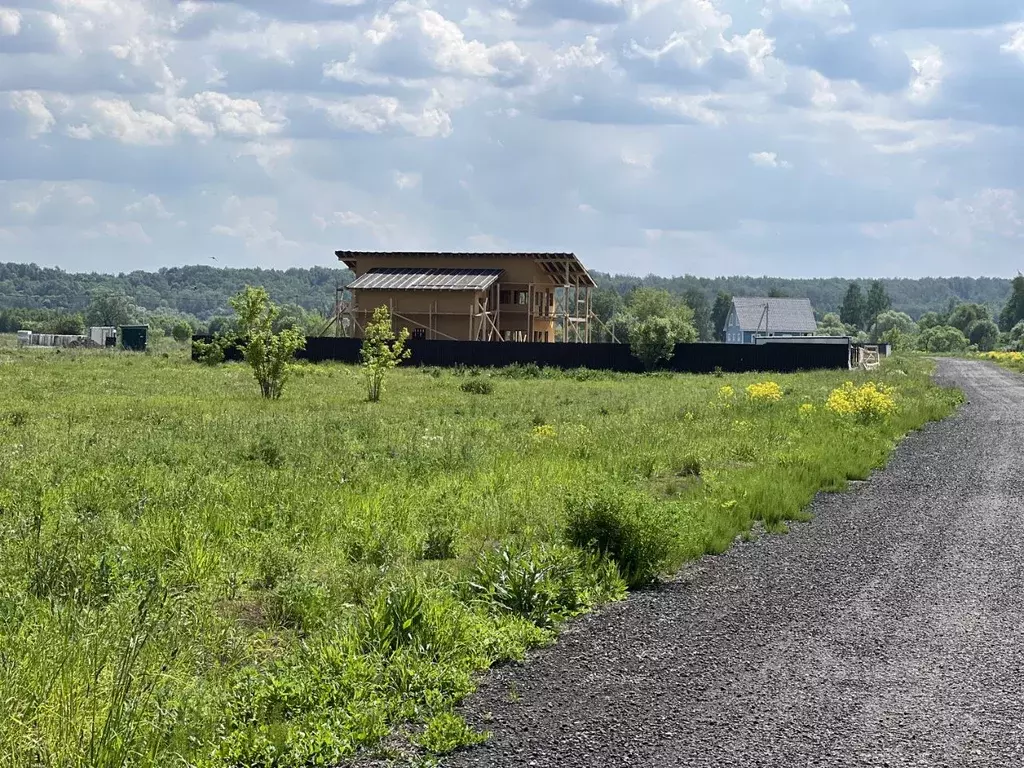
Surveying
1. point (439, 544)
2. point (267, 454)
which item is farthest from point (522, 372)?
point (439, 544)

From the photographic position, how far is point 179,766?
5.04 m

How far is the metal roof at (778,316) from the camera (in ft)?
391

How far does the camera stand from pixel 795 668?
6793mm

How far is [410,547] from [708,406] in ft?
56.3

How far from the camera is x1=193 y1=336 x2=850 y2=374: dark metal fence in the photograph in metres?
52.4

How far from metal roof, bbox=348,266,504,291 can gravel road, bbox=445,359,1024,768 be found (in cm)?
4937

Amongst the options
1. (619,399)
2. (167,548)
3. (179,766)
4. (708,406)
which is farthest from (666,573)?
(619,399)

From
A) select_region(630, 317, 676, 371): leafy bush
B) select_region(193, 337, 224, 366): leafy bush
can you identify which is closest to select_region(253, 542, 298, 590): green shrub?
select_region(193, 337, 224, 366): leafy bush

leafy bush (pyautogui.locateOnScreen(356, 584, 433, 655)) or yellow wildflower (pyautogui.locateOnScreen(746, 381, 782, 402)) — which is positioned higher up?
yellow wildflower (pyautogui.locateOnScreen(746, 381, 782, 402))


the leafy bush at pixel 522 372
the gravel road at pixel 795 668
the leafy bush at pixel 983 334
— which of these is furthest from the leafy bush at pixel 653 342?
the leafy bush at pixel 983 334

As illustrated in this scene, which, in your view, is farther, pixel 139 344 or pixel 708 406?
pixel 139 344

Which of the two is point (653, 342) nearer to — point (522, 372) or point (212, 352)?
point (522, 372)

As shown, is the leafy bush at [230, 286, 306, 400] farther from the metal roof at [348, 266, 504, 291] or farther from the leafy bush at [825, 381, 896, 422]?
the metal roof at [348, 266, 504, 291]

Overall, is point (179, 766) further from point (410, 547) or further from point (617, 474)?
point (617, 474)
